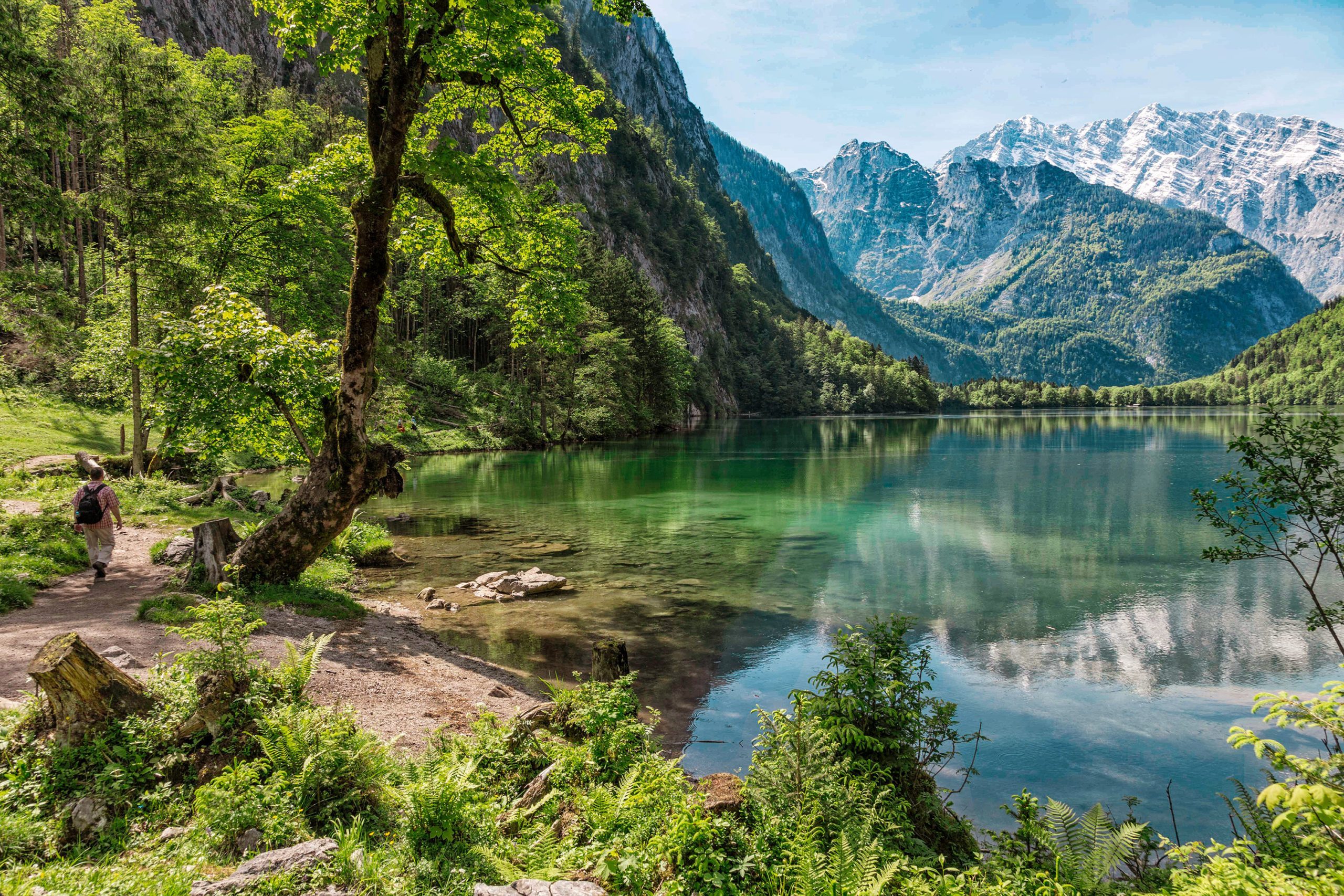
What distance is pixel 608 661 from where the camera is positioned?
29.3 ft

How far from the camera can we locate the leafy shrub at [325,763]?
567cm

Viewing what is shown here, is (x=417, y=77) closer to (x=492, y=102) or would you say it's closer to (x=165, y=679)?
(x=492, y=102)

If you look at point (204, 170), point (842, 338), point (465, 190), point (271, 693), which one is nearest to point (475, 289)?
point (204, 170)

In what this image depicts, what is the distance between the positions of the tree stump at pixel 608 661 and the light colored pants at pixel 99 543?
11.1 m

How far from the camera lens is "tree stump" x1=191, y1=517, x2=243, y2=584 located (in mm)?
12266

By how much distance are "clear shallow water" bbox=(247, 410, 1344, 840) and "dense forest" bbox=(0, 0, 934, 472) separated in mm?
6966

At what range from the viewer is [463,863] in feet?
16.6

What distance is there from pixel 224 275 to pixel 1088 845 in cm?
3012

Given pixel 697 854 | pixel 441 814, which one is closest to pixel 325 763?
pixel 441 814

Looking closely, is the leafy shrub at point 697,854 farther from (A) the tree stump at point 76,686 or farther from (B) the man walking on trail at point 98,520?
(B) the man walking on trail at point 98,520

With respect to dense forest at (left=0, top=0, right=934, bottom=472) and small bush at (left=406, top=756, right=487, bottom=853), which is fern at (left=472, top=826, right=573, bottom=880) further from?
dense forest at (left=0, top=0, right=934, bottom=472)

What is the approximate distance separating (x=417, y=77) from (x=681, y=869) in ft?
39.9

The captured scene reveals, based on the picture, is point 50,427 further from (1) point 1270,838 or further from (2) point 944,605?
(1) point 1270,838

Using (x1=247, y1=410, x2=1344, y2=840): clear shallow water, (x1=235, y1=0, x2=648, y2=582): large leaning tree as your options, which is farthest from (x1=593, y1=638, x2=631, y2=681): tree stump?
(x1=235, y1=0, x2=648, y2=582): large leaning tree
